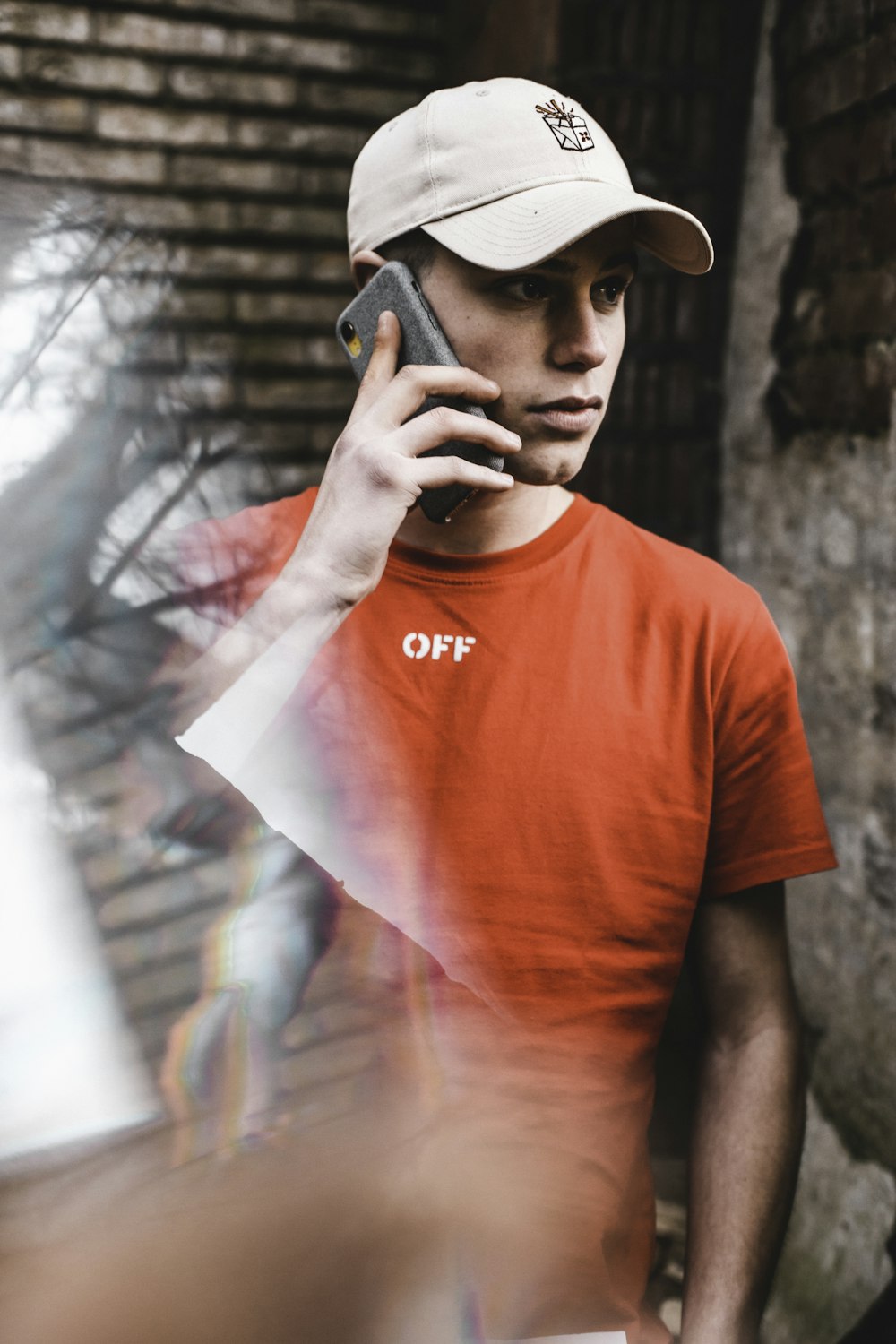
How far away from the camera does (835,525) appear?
2289 millimetres

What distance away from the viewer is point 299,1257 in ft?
3.04

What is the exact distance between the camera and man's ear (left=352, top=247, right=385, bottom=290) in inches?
60.0

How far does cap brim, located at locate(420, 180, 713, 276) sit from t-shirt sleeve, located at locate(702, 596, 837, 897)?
57 centimetres

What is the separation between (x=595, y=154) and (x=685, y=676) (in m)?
0.75

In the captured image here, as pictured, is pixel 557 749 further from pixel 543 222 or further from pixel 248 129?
pixel 248 129

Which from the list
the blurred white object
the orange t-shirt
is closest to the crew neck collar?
the orange t-shirt

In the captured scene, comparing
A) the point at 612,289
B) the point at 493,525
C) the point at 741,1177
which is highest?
the point at 612,289

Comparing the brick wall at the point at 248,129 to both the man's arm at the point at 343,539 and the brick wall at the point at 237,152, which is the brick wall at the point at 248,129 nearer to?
the brick wall at the point at 237,152

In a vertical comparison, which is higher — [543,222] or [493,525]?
[543,222]

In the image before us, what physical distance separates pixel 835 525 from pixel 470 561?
1.12 m

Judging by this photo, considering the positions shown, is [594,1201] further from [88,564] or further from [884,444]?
[884,444]

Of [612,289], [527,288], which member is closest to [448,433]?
[527,288]

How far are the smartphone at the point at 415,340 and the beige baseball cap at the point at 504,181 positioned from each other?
0.28 ft

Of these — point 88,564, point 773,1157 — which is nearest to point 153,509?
point 88,564
